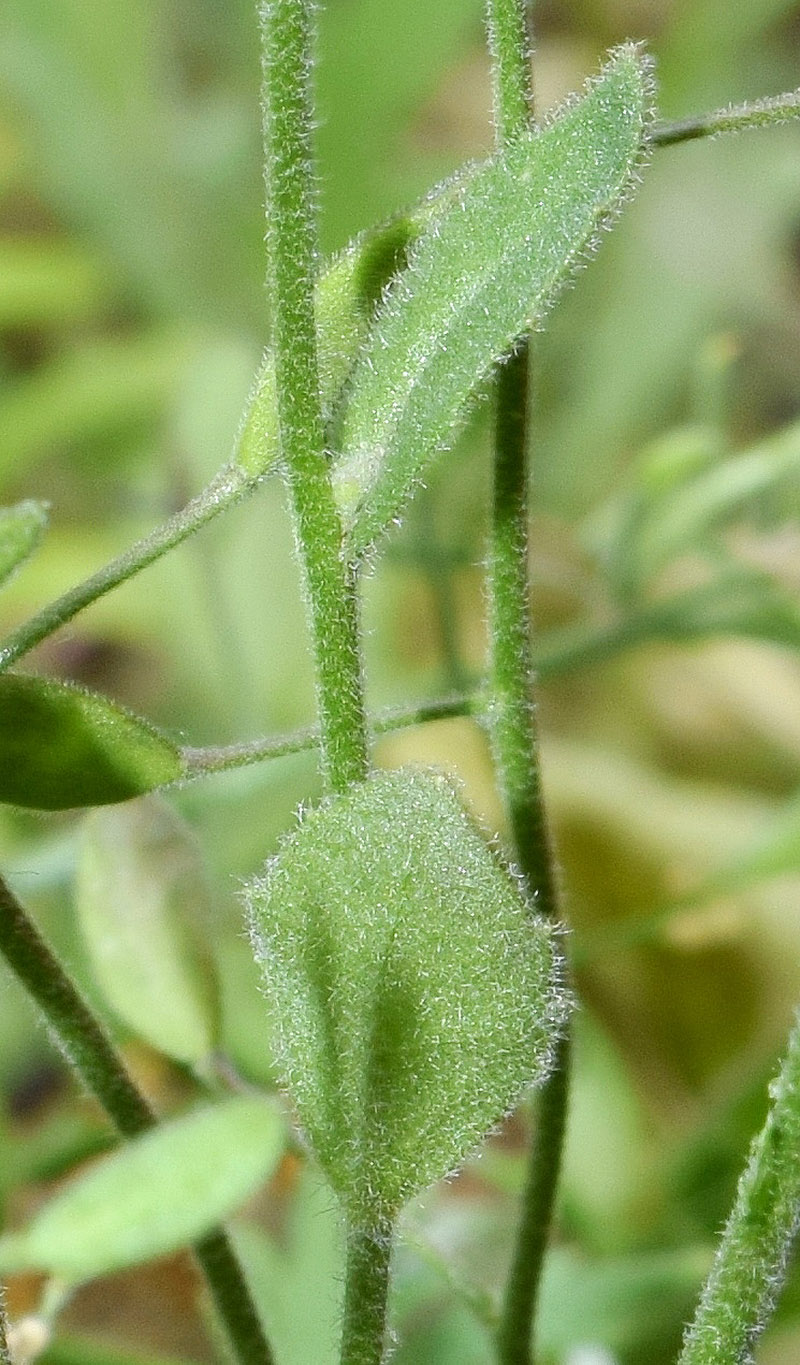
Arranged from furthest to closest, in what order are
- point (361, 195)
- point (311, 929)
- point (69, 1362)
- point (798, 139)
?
point (798, 139), point (361, 195), point (69, 1362), point (311, 929)

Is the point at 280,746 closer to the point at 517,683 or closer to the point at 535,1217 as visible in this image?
the point at 517,683

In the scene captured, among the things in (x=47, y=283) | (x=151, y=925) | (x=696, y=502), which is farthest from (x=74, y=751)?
(x=47, y=283)

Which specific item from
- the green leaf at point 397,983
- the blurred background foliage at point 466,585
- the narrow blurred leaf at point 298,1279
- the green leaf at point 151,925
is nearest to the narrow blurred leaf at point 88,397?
the blurred background foliage at point 466,585

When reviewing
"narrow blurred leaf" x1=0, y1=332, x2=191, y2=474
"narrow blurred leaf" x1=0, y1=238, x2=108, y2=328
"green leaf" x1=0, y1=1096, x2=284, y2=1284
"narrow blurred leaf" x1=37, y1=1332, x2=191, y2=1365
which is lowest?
"green leaf" x1=0, y1=1096, x2=284, y2=1284

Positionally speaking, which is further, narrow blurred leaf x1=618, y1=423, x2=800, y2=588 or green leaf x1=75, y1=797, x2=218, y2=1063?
narrow blurred leaf x1=618, y1=423, x2=800, y2=588

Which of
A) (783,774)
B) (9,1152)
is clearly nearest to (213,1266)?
(9,1152)

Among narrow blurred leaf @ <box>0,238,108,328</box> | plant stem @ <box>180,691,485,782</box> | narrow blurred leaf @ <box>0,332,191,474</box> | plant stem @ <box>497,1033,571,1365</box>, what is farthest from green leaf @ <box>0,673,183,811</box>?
narrow blurred leaf @ <box>0,238,108,328</box>

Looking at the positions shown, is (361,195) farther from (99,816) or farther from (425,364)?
(425,364)

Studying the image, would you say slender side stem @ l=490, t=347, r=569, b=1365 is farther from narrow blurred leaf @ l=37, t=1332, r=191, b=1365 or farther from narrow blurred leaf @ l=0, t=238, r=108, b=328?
narrow blurred leaf @ l=0, t=238, r=108, b=328
